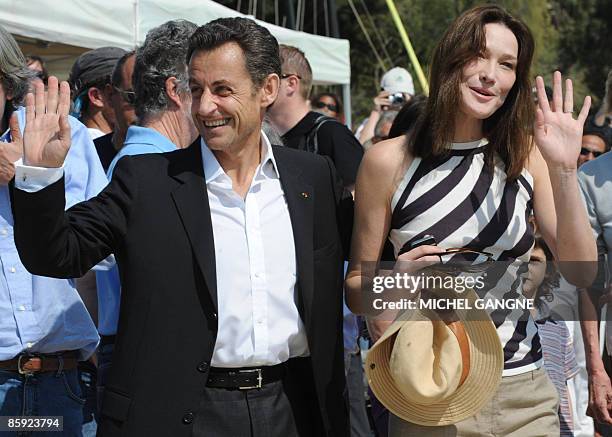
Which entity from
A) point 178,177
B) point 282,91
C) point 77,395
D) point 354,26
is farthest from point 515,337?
→ point 354,26

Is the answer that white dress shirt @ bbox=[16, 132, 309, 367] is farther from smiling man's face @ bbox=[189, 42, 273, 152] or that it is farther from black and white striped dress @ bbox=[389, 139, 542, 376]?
black and white striped dress @ bbox=[389, 139, 542, 376]

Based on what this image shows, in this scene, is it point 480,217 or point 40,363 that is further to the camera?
point 40,363

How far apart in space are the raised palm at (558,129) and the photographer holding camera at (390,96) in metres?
5.65

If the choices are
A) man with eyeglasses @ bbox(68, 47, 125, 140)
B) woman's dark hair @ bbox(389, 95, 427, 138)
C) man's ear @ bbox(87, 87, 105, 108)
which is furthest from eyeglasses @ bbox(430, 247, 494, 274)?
man's ear @ bbox(87, 87, 105, 108)

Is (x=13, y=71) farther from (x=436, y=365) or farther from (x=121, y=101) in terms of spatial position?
(x=436, y=365)

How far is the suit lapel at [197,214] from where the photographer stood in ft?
9.65

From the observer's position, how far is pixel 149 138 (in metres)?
3.87

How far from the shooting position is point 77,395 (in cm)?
350

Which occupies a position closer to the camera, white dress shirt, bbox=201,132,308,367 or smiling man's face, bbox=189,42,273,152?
white dress shirt, bbox=201,132,308,367

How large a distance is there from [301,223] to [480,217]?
1.91 ft

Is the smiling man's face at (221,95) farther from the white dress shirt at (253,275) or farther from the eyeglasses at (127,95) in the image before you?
the eyeglasses at (127,95)

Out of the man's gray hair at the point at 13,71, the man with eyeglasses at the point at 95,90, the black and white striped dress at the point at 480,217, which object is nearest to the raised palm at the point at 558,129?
the black and white striped dress at the point at 480,217

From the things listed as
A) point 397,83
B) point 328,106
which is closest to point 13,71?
point 397,83

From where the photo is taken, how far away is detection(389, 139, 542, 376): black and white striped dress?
10.2 ft
